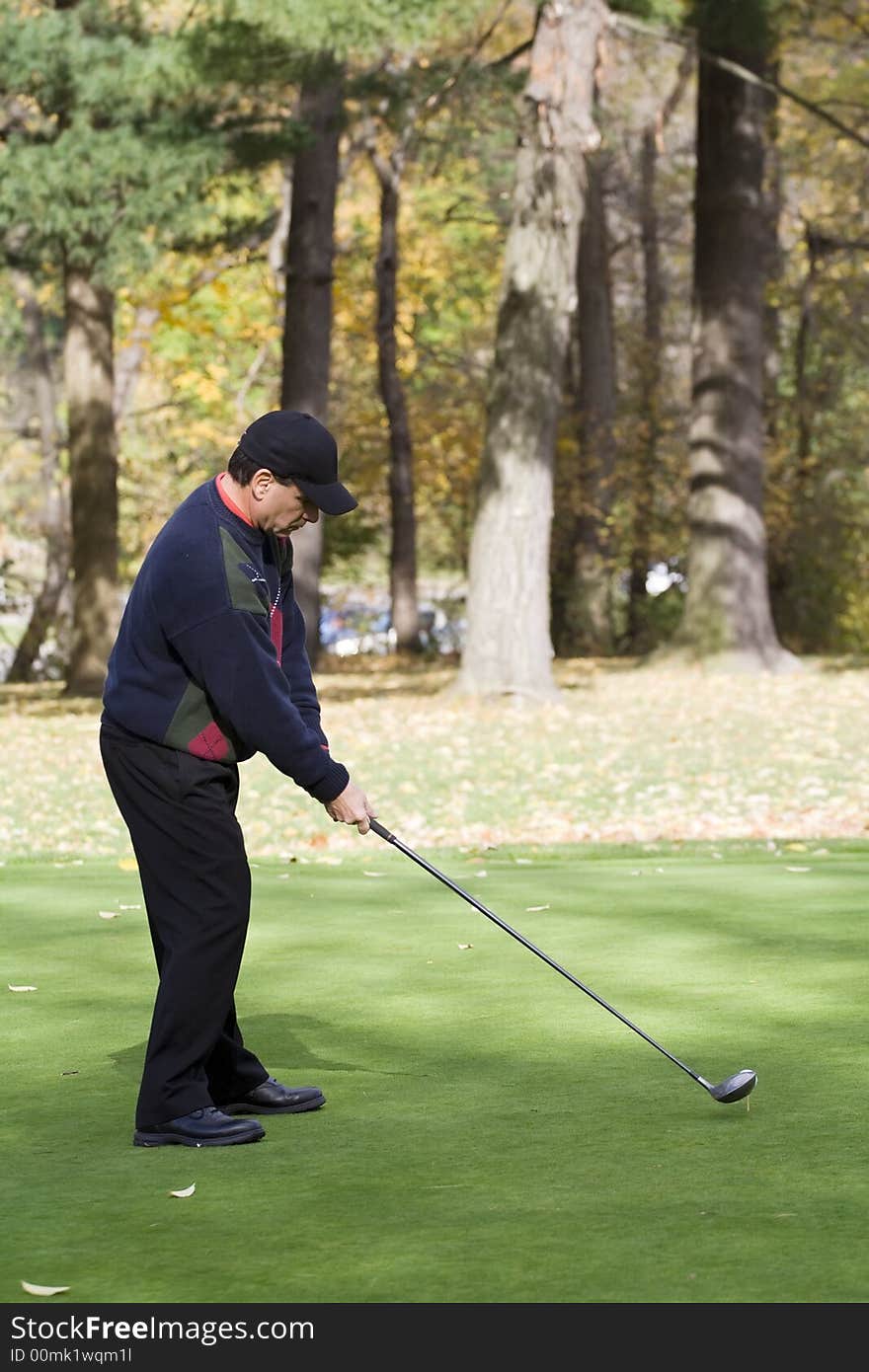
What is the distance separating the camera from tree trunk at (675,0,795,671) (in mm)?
23125

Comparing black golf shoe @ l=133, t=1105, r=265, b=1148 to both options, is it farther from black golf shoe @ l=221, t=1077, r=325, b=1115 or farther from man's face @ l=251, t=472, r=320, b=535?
man's face @ l=251, t=472, r=320, b=535

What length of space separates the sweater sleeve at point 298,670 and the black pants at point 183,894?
1.42 feet

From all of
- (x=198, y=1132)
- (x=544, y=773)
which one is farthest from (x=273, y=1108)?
(x=544, y=773)

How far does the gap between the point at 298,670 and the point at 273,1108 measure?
106 centimetres

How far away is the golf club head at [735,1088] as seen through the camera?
4789mm

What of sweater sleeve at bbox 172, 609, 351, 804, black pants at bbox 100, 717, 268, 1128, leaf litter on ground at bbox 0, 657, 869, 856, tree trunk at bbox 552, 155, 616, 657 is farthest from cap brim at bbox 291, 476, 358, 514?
tree trunk at bbox 552, 155, 616, 657

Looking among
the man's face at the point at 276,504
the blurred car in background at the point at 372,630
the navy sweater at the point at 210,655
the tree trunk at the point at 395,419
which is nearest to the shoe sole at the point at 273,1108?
the navy sweater at the point at 210,655

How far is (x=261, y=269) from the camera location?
3534cm

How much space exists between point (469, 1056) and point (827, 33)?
92.8 feet

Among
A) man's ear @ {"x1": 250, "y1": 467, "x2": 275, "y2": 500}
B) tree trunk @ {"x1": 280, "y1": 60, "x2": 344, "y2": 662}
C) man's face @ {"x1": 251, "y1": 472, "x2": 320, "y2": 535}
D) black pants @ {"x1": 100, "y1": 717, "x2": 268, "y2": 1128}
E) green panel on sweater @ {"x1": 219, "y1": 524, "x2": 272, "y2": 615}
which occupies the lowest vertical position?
black pants @ {"x1": 100, "y1": 717, "x2": 268, "y2": 1128}

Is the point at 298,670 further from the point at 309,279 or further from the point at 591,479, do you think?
the point at 591,479

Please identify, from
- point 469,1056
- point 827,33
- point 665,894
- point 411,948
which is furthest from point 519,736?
point 827,33

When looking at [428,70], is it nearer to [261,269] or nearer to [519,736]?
[519,736]
